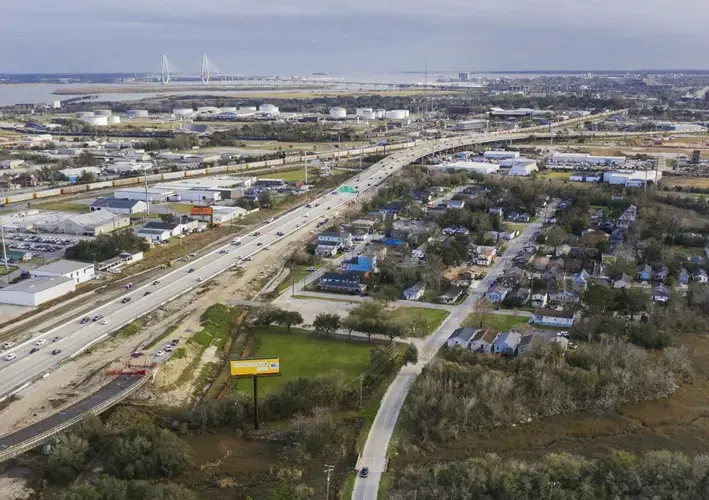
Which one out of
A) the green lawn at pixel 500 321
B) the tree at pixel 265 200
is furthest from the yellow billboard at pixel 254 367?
the tree at pixel 265 200

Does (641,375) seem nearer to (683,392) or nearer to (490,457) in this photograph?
(683,392)

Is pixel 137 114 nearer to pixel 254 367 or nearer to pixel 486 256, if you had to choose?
pixel 486 256

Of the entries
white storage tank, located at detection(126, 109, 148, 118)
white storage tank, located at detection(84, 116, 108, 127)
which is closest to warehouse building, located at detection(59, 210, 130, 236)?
white storage tank, located at detection(84, 116, 108, 127)

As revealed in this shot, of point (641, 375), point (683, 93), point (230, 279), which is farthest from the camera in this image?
point (683, 93)

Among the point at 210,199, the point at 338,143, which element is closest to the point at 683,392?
the point at 210,199

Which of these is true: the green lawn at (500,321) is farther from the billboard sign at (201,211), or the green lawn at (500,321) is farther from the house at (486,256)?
the billboard sign at (201,211)

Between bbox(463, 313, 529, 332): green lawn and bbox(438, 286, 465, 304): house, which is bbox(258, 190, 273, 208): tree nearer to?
bbox(438, 286, 465, 304): house
